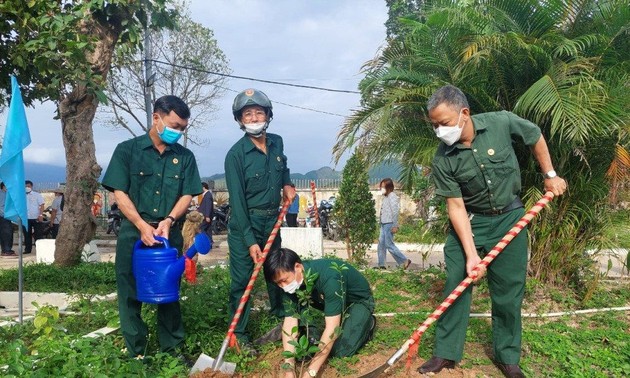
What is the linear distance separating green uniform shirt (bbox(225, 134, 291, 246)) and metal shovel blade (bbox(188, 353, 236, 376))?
0.82 meters

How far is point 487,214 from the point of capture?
3.55 metres

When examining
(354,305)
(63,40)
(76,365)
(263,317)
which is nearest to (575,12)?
(354,305)

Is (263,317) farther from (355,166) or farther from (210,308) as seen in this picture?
(355,166)

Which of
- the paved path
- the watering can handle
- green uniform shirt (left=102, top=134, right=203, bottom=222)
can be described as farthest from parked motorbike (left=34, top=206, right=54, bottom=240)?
the watering can handle

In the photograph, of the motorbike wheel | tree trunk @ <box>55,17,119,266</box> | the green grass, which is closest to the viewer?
the green grass

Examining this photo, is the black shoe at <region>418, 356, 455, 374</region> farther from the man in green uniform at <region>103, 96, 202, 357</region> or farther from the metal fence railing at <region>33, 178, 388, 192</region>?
the metal fence railing at <region>33, 178, 388, 192</region>

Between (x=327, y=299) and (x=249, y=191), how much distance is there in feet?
3.43

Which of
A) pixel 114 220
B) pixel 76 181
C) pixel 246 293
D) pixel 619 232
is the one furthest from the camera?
Result: pixel 114 220

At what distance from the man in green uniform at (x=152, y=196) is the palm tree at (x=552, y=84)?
2.50 meters

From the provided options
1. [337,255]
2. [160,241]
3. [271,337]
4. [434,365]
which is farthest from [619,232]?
[337,255]

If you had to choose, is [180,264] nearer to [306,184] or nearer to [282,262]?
[282,262]

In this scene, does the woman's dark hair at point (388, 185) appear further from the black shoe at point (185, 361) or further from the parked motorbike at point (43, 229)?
the parked motorbike at point (43, 229)

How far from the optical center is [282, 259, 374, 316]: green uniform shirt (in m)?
3.44

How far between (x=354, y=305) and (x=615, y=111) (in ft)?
8.96
